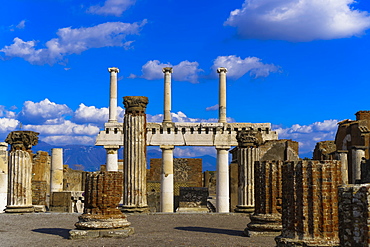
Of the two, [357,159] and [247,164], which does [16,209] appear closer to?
[247,164]

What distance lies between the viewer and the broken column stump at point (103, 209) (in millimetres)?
10195

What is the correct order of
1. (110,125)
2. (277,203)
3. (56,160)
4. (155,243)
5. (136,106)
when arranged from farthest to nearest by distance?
1. (56,160)
2. (110,125)
3. (136,106)
4. (277,203)
5. (155,243)

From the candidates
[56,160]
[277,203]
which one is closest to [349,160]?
[56,160]

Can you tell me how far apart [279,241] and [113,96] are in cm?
1692

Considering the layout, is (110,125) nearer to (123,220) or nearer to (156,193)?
(156,193)

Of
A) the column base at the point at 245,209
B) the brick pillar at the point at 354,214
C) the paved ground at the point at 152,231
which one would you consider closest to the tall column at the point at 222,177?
the column base at the point at 245,209

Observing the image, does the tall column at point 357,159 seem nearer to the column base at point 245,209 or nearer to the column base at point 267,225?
the column base at point 245,209

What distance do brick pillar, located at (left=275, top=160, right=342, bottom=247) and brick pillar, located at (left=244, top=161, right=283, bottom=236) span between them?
257 centimetres

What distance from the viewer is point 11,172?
612 inches

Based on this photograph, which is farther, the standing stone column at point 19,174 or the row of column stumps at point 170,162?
the row of column stumps at point 170,162

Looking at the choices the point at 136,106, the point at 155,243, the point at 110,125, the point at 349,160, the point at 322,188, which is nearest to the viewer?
the point at 322,188

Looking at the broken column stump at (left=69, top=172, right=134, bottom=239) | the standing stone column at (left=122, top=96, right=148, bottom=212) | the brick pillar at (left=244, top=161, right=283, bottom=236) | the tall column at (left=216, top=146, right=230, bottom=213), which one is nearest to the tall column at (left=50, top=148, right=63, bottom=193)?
the tall column at (left=216, top=146, right=230, bottom=213)

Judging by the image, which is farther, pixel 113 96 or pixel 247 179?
pixel 113 96

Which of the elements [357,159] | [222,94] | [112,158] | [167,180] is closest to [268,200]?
[167,180]
